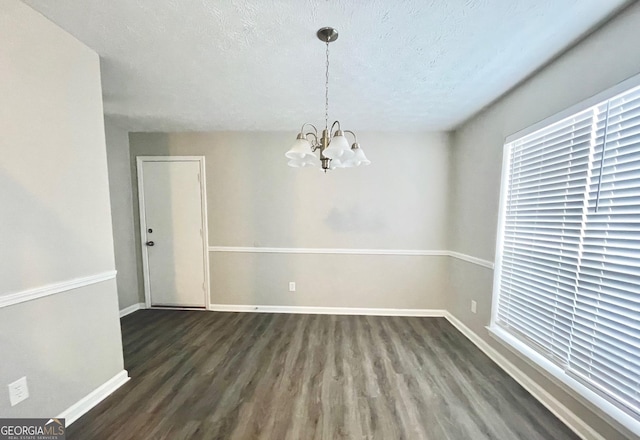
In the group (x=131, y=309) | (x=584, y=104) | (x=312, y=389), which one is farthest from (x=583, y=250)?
(x=131, y=309)

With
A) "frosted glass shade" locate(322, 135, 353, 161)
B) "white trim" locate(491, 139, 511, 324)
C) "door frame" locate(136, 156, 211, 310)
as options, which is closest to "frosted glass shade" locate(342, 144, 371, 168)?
"frosted glass shade" locate(322, 135, 353, 161)

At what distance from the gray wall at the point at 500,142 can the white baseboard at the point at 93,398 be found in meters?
3.19

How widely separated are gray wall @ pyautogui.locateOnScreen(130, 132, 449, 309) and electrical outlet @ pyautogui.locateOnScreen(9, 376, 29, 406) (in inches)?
83.3

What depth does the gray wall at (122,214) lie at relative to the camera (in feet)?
10.4

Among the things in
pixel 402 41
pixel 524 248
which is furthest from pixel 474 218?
pixel 402 41

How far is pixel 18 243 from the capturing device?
4.36 ft

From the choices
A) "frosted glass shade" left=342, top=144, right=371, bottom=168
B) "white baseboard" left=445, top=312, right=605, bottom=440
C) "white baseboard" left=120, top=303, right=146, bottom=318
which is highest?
"frosted glass shade" left=342, top=144, right=371, bottom=168

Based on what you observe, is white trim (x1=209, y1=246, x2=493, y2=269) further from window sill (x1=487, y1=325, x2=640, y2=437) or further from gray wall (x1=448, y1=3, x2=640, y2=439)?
window sill (x1=487, y1=325, x2=640, y2=437)

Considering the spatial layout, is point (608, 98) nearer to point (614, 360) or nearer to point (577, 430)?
point (614, 360)

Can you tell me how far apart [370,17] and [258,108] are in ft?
4.97

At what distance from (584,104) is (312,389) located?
2.66 metres

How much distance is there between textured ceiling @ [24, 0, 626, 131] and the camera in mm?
1312

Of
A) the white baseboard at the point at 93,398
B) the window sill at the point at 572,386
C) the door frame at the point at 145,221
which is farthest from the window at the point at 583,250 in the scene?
the door frame at the point at 145,221

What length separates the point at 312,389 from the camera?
193 centimetres
